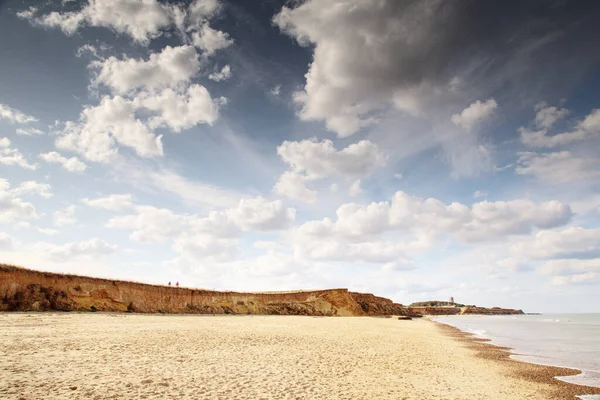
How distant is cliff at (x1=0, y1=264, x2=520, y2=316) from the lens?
89.2ft

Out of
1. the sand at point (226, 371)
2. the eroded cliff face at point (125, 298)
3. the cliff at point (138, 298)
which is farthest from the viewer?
the cliff at point (138, 298)

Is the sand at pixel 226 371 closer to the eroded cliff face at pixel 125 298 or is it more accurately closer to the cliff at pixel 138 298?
the eroded cliff face at pixel 125 298

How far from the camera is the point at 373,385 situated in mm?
8594

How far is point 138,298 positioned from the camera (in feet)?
119

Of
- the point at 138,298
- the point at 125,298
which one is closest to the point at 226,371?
the point at 125,298

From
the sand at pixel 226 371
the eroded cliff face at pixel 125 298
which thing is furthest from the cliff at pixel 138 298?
the sand at pixel 226 371

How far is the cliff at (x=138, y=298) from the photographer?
27.2 meters

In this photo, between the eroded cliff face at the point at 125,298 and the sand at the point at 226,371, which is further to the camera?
the eroded cliff face at the point at 125,298

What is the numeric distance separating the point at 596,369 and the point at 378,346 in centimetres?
966

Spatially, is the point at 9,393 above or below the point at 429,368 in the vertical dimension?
above

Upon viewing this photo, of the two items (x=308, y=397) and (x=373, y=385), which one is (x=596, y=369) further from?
(x=308, y=397)

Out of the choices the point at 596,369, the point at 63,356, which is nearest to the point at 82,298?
the point at 63,356

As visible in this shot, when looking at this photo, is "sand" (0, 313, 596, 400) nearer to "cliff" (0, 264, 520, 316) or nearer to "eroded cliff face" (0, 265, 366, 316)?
"eroded cliff face" (0, 265, 366, 316)

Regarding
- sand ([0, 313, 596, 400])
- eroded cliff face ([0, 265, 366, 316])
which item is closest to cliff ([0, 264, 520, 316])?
eroded cliff face ([0, 265, 366, 316])
